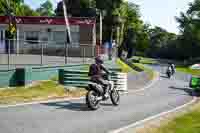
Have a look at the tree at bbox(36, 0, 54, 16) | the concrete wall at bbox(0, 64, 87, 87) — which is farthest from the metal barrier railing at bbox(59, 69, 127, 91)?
the tree at bbox(36, 0, 54, 16)

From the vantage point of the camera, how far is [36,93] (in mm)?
17203

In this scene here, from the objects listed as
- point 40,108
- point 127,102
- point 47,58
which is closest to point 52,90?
point 127,102

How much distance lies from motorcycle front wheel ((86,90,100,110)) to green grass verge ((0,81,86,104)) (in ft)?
8.45

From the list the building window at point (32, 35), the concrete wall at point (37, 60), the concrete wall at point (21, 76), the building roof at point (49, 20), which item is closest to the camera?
the concrete wall at point (21, 76)

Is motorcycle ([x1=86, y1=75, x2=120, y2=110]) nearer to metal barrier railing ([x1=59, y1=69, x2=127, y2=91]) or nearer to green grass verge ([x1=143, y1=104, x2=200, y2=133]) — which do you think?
green grass verge ([x1=143, y1=104, x2=200, y2=133])

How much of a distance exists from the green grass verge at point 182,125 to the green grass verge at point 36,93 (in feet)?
17.5

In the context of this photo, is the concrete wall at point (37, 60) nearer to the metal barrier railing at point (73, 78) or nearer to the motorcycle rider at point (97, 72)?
the metal barrier railing at point (73, 78)

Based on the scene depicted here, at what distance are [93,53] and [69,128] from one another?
19.8 m

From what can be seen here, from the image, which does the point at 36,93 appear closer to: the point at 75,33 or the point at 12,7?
the point at 75,33

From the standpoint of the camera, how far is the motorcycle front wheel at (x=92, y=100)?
14008 millimetres

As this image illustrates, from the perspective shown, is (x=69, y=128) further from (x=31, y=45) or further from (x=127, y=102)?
(x=31, y=45)

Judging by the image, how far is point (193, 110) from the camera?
663 inches

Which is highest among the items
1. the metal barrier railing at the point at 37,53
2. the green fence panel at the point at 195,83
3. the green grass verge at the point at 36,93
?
the metal barrier railing at the point at 37,53

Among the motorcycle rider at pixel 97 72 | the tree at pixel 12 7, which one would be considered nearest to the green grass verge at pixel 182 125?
the motorcycle rider at pixel 97 72
